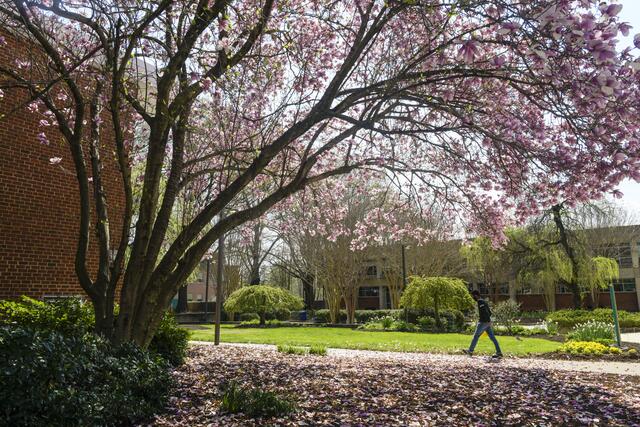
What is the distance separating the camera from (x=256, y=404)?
4.84 metres

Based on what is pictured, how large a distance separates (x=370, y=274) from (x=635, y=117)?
43112 mm

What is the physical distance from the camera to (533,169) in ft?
23.6

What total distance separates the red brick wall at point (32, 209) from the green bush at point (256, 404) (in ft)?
21.2

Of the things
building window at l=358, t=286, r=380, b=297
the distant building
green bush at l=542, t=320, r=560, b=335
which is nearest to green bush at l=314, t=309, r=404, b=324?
the distant building

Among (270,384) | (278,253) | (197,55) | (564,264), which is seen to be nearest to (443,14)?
(197,55)

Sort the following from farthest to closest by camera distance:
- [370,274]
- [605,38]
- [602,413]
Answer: [370,274] → [602,413] → [605,38]

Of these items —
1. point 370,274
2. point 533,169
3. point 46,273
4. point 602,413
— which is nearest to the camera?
point 602,413

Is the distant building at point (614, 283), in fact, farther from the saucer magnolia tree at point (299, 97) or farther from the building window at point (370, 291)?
the saucer magnolia tree at point (299, 97)

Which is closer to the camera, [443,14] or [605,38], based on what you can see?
[605,38]

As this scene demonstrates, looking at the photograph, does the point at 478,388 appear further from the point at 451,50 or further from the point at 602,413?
the point at 451,50

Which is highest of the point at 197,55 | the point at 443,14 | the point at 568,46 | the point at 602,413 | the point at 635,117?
the point at 443,14

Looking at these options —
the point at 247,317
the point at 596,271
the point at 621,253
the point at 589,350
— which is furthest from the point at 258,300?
the point at 621,253

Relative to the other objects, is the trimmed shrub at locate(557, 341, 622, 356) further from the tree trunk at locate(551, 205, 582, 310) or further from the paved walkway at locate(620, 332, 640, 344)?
the tree trunk at locate(551, 205, 582, 310)

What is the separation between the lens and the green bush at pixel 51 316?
280 inches
